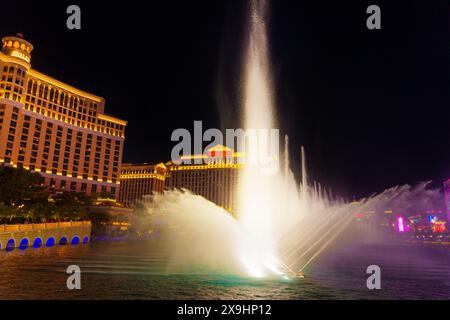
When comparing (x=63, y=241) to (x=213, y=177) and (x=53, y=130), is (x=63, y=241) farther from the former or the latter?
(x=213, y=177)

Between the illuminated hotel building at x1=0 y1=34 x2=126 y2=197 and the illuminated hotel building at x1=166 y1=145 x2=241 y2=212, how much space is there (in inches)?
1556

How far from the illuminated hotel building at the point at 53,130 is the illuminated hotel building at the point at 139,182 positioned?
4454 cm

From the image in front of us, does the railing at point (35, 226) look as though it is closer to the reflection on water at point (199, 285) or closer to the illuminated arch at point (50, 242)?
the illuminated arch at point (50, 242)

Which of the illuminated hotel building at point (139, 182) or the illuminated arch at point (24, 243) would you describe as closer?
the illuminated arch at point (24, 243)

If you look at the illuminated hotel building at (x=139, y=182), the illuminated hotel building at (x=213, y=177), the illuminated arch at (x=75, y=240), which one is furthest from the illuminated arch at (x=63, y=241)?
the illuminated hotel building at (x=139, y=182)

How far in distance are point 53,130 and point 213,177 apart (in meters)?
72.3

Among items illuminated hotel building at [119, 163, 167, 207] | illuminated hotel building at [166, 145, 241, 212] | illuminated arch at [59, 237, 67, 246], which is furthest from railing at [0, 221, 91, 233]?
illuminated hotel building at [119, 163, 167, 207]

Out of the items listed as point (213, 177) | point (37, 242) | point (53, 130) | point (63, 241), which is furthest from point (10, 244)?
point (213, 177)

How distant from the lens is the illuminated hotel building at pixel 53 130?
100 m

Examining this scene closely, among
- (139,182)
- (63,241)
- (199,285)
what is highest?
(139,182)

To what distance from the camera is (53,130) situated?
374 ft

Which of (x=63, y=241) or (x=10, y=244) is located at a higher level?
(x=63, y=241)

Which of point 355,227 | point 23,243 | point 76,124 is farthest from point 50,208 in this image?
point 355,227
